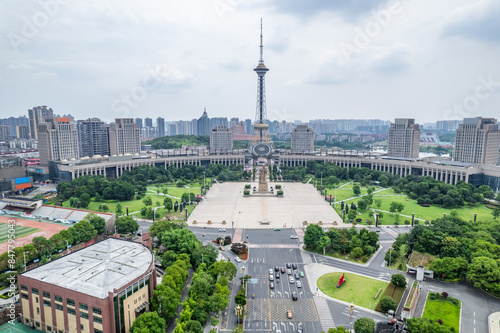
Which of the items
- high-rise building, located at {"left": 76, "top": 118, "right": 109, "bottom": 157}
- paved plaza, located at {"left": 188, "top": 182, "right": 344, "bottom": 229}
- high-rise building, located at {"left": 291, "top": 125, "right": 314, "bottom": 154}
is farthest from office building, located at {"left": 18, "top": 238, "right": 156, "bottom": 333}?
high-rise building, located at {"left": 291, "top": 125, "right": 314, "bottom": 154}

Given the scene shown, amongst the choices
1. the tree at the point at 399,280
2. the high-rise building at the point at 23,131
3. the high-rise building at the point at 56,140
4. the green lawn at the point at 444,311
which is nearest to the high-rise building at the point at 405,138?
the tree at the point at 399,280

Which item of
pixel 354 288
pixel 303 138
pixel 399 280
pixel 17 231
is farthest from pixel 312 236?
pixel 303 138

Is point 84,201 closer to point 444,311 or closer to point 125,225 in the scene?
point 125,225

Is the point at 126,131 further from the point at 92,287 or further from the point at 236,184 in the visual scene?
the point at 92,287

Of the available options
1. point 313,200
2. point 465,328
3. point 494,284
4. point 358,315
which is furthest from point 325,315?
point 313,200

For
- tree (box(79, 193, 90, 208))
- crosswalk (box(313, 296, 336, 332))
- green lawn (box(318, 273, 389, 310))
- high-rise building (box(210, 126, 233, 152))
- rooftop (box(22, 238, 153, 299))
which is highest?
high-rise building (box(210, 126, 233, 152))

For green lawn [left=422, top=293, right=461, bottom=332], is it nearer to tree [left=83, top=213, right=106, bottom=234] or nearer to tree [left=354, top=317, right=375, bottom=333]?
tree [left=354, top=317, right=375, bottom=333]
